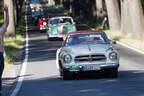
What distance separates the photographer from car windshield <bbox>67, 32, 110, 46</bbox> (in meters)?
16.7

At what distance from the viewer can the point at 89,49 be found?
627 inches

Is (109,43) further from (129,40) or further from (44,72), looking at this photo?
(129,40)

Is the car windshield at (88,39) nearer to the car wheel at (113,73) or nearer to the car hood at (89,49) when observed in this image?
the car hood at (89,49)

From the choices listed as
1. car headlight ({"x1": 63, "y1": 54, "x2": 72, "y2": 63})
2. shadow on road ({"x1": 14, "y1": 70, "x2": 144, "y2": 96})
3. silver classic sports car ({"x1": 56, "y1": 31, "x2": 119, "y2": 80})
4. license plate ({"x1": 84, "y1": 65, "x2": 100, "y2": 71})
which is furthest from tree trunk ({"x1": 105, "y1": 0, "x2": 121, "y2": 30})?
license plate ({"x1": 84, "y1": 65, "x2": 100, "y2": 71})

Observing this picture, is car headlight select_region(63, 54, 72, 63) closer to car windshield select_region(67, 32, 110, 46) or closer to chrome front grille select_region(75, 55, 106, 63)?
chrome front grille select_region(75, 55, 106, 63)

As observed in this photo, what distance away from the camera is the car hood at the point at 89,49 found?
15.8m

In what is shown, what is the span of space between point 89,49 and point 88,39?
1.05m

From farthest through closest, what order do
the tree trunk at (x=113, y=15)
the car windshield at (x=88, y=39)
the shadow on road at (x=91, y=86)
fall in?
the tree trunk at (x=113, y=15) < the car windshield at (x=88, y=39) < the shadow on road at (x=91, y=86)

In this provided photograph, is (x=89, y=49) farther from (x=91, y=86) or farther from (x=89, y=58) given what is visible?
(x=91, y=86)

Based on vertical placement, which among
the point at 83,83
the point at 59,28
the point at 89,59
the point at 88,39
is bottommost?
the point at 59,28

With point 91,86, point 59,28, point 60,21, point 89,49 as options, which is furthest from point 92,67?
point 60,21

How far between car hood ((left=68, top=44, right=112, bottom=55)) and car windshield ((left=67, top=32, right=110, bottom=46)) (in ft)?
1.72

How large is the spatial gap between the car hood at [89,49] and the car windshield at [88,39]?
1.72 feet

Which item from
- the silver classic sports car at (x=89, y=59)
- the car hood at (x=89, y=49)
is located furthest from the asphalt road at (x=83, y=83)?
the car hood at (x=89, y=49)
